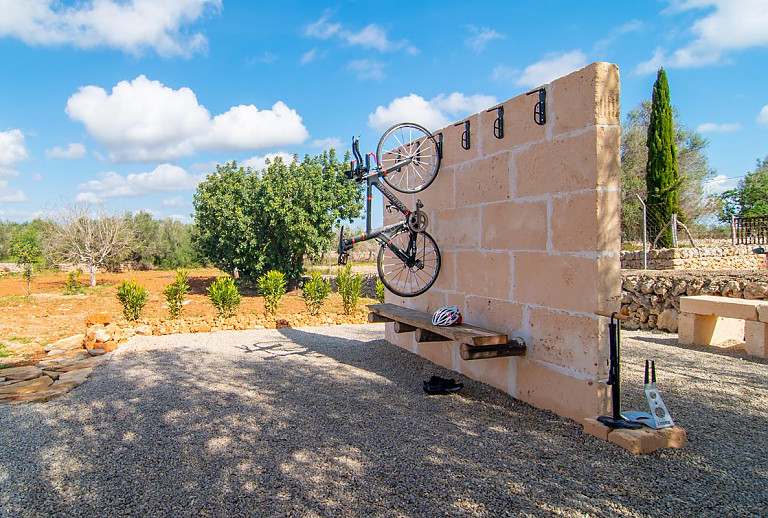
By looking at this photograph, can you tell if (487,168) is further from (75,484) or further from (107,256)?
(107,256)

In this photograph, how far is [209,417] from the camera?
367 cm

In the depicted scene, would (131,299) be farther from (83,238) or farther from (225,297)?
(83,238)

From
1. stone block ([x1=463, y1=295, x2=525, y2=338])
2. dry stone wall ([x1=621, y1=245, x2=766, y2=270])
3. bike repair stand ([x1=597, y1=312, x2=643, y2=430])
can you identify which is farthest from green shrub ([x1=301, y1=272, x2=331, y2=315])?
dry stone wall ([x1=621, y1=245, x2=766, y2=270])

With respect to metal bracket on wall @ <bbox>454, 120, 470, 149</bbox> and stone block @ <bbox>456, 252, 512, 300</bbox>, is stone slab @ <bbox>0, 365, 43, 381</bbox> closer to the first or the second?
stone block @ <bbox>456, 252, 512, 300</bbox>

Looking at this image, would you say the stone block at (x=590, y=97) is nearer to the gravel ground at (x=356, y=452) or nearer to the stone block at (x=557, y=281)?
the stone block at (x=557, y=281)

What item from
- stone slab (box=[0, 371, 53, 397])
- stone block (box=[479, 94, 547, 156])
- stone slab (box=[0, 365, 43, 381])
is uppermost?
stone block (box=[479, 94, 547, 156])

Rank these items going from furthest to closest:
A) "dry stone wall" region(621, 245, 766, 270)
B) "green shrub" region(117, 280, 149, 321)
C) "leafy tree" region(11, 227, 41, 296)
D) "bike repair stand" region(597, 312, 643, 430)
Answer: "leafy tree" region(11, 227, 41, 296)
"dry stone wall" region(621, 245, 766, 270)
"green shrub" region(117, 280, 149, 321)
"bike repair stand" region(597, 312, 643, 430)

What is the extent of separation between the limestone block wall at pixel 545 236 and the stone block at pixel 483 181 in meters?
0.01

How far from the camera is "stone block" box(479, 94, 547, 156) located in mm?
3878

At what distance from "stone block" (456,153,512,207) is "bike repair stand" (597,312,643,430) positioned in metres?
1.55

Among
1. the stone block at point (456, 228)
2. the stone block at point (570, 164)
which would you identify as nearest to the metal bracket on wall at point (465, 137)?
the stone block at point (456, 228)

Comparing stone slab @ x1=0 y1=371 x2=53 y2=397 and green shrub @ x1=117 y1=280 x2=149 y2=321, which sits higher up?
green shrub @ x1=117 y1=280 x2=149 y2=321

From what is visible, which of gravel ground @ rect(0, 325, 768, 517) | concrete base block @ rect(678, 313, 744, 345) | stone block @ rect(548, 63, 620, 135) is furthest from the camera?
concrete base block @ rect(678, 313, 744, 345)

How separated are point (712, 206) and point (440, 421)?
25.9 meters
